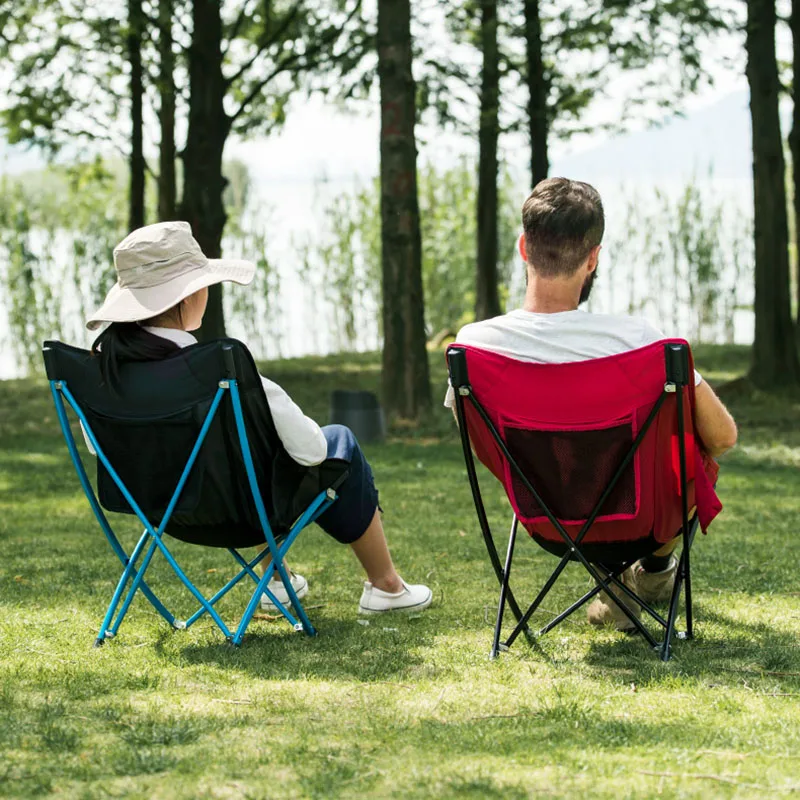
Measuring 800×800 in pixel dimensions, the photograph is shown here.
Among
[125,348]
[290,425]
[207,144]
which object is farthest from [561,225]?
[207,144]

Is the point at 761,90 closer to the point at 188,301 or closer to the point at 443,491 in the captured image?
the point at 443,491

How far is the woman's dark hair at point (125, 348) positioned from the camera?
3.76m

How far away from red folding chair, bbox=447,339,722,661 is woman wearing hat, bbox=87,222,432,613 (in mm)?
509

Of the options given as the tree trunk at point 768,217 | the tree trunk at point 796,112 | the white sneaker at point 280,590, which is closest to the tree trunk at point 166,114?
the tree trunk at point 768,217

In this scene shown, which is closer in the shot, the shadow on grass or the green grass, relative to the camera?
the green grass

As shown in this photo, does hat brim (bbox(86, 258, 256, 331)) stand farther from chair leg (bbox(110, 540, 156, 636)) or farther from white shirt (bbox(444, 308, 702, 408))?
white shirt (bbox(444, 308, 702, 408))

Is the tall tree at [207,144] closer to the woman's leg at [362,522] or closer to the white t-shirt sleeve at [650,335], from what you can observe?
the woman's leg at [362,522]

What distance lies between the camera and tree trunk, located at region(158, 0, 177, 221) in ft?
42.6

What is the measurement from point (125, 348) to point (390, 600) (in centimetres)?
128

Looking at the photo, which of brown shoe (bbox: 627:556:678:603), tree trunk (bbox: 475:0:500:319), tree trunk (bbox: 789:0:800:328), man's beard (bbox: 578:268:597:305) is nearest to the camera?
man's beard (bbox: 578:268:597:305)

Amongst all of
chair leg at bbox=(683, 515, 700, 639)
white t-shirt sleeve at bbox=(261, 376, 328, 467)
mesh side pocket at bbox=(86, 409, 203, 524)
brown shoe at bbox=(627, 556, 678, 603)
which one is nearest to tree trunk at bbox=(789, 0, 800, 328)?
brown shoe at bbox=(627, 556, 678, 603)

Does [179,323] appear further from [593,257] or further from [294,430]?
[593,257]

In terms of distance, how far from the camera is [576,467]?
141 inches

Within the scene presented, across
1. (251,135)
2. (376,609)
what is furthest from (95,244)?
(376,609)
